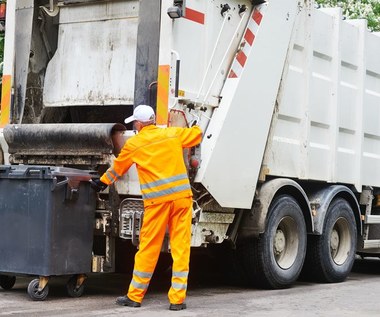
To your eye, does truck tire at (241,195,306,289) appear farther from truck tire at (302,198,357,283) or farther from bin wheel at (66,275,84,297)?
bin wheel at (66,275,84,297)

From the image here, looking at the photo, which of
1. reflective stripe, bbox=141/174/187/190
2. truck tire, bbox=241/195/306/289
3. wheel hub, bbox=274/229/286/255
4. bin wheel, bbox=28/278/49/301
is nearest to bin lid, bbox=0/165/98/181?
reflective stripe, bbox=141/174/187/190

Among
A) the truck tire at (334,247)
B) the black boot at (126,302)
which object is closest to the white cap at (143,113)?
the black boot at (126,302)

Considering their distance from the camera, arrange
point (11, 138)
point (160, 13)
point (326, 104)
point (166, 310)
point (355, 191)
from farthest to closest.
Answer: point (355, 191)
point (326, 104)
point (11, 138)
point (160, 13)
point (166, 310)

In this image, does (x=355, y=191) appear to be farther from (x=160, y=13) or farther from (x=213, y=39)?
(x=160, y=13)

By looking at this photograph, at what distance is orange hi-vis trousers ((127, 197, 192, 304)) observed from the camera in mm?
6570

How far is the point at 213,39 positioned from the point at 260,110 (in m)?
0.75

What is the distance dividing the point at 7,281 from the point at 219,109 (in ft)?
7.25

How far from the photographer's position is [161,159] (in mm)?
6590

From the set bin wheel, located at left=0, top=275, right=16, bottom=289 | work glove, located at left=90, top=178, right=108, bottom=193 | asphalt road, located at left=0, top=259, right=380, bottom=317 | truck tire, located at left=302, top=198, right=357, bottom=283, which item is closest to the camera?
asphalt road, located at left=0, top=259, right=380, bottom=317

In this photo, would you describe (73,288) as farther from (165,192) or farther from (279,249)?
(279,249)

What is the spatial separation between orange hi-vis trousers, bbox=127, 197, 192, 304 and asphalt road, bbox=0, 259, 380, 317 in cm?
18

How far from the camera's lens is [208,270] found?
30.6ft

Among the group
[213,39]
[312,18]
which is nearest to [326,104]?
[312,18]

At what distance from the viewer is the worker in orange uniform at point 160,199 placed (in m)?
6.57
